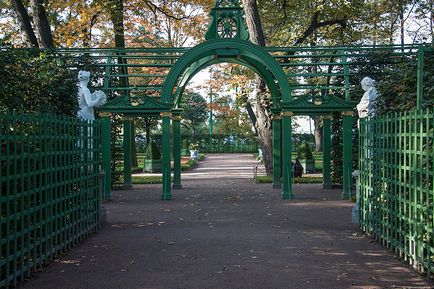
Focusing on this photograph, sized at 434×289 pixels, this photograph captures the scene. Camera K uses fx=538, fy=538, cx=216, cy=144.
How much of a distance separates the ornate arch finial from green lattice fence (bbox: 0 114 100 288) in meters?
7.61

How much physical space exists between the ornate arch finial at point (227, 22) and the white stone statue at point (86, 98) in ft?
16.7

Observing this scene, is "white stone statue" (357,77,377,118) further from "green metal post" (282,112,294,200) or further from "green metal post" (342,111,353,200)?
"green metal post" (282,112,294,200)

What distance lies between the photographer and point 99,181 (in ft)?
35.4

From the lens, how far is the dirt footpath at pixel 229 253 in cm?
646

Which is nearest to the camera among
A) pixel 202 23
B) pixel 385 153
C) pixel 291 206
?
pixel 385 153

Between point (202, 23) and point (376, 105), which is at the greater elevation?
point (202, 23)

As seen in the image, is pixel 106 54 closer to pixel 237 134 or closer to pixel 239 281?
pixel 239 281

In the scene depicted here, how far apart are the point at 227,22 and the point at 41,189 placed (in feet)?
34.9

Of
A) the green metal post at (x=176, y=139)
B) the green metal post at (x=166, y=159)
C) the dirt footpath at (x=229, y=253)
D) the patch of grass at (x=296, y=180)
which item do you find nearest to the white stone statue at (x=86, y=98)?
the dirt footpath at (x=229, y=253)

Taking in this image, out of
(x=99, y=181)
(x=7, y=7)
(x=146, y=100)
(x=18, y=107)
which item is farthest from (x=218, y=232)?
(x=7, y=7)

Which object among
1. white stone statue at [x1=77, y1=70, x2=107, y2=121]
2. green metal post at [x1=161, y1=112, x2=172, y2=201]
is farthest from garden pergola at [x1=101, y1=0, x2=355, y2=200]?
white stone statue at [x1=77, y1=70, x2=107, y2=121]

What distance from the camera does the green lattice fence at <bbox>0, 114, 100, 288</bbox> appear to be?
20.1ft

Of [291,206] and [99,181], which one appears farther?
[291,206]

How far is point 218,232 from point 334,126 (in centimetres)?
981
